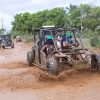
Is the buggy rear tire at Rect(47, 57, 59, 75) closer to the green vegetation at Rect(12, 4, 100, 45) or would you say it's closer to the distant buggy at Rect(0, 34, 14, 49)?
the distant buggy at Rect(0, 34, 14, 49)

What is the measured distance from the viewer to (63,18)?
70.9m

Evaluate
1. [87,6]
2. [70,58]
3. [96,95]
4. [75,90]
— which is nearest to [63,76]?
[70,58]

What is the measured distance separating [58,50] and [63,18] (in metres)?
57.1

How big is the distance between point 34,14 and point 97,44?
5065cm

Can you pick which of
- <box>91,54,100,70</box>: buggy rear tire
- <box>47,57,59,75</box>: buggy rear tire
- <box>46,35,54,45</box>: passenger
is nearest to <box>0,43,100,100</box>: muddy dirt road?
<box>47,57,59,75</box>: buggy rear tire

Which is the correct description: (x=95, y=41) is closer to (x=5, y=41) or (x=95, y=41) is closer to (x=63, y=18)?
(x=5, y=41)

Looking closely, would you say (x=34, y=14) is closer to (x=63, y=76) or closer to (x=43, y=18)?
(x=43, y=18)

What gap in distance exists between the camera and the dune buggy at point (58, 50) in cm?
1343

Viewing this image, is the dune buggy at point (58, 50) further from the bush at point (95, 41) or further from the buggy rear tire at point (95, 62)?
the bush at point (95, 41)

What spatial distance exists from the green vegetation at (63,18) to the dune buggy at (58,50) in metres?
40.3

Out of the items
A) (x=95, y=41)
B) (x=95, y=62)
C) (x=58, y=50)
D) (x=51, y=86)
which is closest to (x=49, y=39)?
(x=58, y=50)

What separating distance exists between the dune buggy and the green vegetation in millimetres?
40270

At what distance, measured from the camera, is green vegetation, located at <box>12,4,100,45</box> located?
205 feet

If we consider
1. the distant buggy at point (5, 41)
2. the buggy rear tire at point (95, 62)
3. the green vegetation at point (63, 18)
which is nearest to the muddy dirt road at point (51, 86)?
the buggy rear tire at point (95, 62)
